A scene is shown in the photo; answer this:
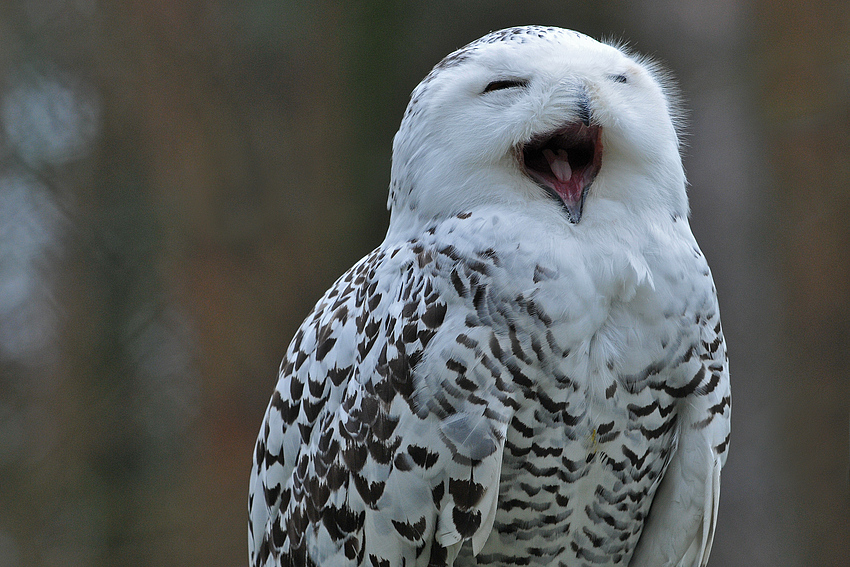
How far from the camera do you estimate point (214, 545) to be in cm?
331

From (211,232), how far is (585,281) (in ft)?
8.22

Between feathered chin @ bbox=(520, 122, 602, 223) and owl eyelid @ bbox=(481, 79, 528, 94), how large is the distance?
89mm

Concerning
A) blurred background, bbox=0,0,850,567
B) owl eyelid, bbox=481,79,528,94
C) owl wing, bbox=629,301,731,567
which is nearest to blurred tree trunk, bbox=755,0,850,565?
blurred background, bbox=0,0,850,567

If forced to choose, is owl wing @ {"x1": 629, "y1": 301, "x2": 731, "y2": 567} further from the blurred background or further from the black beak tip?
the blurred background

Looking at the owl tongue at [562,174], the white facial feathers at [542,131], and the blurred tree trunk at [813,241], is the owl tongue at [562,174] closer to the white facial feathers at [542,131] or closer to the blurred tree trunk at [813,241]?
the white facial feathers at [542,131]

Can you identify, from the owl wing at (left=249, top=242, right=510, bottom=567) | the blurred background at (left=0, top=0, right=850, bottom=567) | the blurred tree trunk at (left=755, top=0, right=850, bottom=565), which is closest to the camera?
the owl wing at (left=249, top=242, right=510, bottom=567)

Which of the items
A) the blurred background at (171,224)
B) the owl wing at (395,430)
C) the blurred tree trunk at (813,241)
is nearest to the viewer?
the owl wing at (395,430)

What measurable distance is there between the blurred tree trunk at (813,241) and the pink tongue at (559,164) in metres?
1.95

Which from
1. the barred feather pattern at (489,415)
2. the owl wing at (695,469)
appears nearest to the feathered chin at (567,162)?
the barred feather pattern at (489,415)

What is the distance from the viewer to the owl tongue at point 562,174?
1.13 metres

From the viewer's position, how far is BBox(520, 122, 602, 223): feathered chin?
3.67 ft

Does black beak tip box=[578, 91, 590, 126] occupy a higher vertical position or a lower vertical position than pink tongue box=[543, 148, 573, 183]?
higher

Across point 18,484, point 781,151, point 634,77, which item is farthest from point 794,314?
point 18,484

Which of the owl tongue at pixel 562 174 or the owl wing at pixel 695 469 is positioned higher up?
the owl tongue at pixel 562 174
